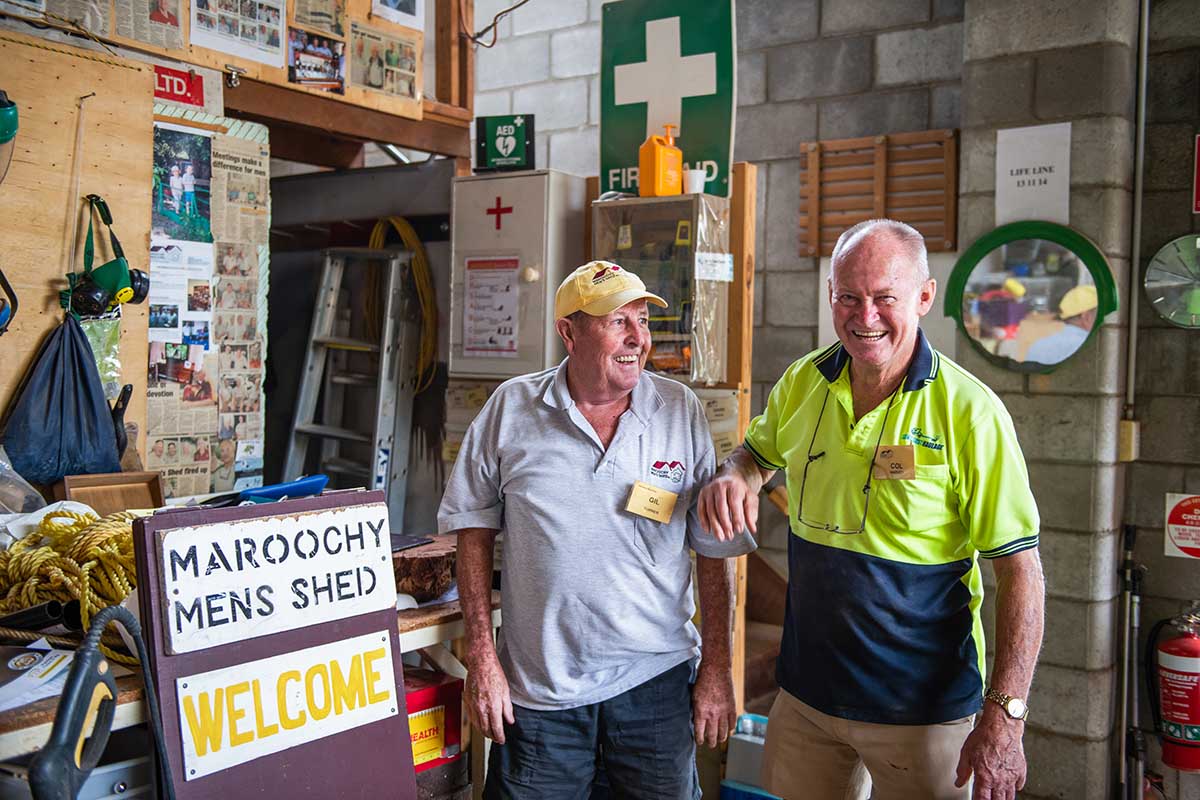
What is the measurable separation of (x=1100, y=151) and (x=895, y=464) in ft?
7.25

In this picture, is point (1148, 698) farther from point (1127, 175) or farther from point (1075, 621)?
point (1127, 175)

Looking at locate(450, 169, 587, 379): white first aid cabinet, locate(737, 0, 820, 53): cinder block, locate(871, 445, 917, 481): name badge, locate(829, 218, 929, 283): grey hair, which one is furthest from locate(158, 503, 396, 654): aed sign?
locate(737, 0, 820, 53): cinder block

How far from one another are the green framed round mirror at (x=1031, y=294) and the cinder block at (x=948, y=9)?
1.14 m

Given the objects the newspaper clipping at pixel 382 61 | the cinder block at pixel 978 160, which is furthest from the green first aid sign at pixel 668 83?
the cinder block at pixel 978 160

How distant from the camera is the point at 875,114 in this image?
14.8ft

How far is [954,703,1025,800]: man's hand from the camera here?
181cm

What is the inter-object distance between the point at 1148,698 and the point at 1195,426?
3.24ft

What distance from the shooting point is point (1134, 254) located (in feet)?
11.9

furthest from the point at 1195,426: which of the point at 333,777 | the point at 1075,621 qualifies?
the point at 333,777

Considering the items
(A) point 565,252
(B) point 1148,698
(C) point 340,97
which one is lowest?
(B) point 1148,698

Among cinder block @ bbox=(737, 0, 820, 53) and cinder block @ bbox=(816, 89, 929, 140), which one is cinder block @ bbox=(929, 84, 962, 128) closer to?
cinder block @ bbox=(816, 89, 929, 140)

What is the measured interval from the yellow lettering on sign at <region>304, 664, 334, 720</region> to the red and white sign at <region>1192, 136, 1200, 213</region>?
3.32 metres

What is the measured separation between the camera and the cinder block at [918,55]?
171 inches

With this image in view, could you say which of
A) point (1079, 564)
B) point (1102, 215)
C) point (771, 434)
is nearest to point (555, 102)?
point (1102, 215)
